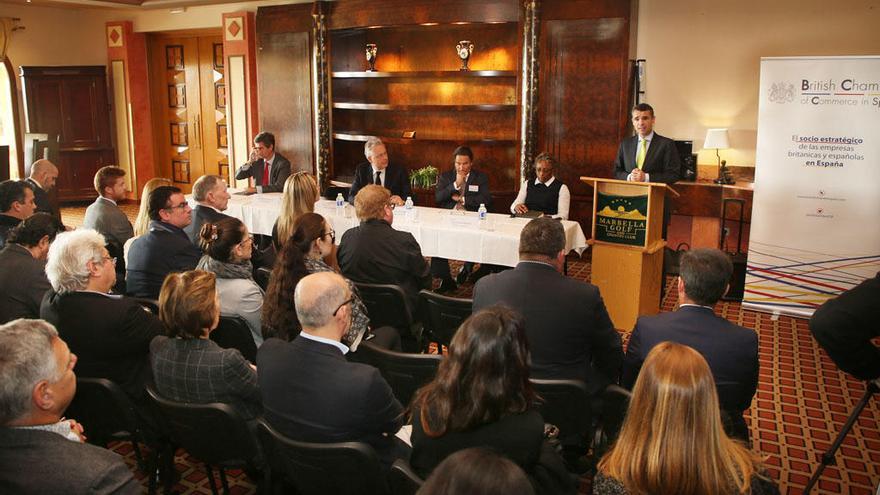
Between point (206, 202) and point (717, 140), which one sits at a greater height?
point (717, 140)

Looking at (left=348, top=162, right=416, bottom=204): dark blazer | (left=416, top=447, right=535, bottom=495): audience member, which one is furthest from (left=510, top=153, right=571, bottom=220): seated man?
(left=416, top=447, right=535, bottom=495): audience member

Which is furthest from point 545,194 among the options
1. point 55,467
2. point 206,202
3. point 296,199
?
point 55,467

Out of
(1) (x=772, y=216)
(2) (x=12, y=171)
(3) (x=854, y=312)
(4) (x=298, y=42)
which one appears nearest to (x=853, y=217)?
(1) (x=772, y=216)

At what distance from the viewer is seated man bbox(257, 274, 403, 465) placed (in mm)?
2475

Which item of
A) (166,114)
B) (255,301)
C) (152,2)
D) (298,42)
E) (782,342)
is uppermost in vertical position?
(152,2)

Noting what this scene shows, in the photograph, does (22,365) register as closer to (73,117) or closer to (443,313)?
(443,313)

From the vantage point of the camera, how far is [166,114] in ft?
39.5

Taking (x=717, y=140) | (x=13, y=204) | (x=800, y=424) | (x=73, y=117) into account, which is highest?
(x=73, y=117)

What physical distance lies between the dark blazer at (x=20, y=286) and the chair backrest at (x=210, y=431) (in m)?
1.23

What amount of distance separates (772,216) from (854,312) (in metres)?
3.07

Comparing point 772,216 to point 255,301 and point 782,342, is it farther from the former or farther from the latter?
point 255,301

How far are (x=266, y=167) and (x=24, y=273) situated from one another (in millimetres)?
4326

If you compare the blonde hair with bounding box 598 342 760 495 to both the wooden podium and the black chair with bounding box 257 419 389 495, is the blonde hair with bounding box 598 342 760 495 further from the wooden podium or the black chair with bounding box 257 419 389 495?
the wooden podium

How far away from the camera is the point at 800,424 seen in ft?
14.0
